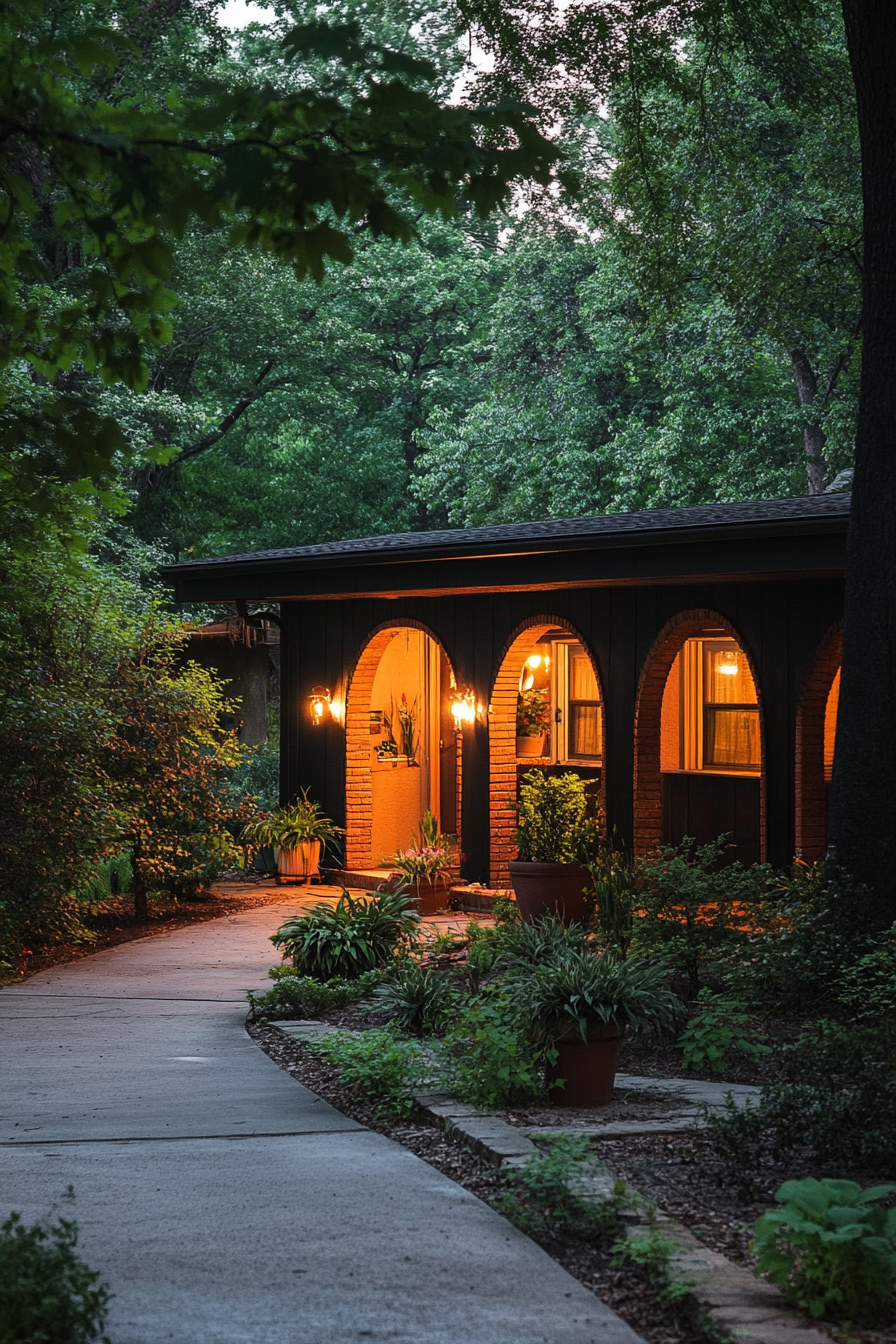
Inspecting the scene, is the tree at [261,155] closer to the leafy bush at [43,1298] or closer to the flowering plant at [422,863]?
the leafy bush at [43,1298]

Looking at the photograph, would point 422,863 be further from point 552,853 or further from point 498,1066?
point 498,1066

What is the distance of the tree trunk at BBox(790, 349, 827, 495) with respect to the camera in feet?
69.9

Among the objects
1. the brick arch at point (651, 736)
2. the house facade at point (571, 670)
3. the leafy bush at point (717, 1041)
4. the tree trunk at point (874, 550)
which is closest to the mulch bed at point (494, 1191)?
the leafy bush at point (717, 1041)

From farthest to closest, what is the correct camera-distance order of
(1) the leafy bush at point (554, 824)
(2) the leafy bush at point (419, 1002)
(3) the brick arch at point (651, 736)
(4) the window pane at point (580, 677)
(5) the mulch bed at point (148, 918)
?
(4) the window pane at point (580, 677)
(3) the brick arch at point (651, 736)
(1) the leafy bush at point (554, 824)
(5) the mulch bed at point (148, 918)
(2) the leafy bush at point (419, 1002)

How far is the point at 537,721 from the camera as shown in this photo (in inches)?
602

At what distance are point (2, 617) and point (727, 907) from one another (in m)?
5.74

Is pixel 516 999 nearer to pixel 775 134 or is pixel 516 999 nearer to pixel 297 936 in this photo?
pixel 297 936

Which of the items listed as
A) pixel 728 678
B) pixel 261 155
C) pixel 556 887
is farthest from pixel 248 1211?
pixel 728 678

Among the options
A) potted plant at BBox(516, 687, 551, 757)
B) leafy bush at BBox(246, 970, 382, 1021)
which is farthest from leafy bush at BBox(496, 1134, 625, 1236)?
potted plant at BBox(516, 687, 551, 757)

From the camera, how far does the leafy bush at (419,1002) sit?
7.24m

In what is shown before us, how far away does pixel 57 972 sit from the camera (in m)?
9.88

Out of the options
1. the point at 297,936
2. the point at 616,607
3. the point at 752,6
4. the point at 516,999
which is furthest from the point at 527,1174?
the point at 752,6

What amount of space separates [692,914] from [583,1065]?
230 centimetres

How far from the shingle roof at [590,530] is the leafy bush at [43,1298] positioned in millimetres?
7727
